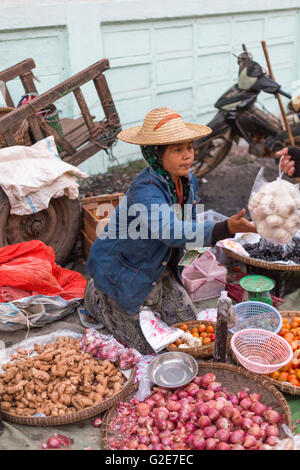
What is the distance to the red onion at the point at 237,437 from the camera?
2.32 metres

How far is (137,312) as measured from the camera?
3.13m

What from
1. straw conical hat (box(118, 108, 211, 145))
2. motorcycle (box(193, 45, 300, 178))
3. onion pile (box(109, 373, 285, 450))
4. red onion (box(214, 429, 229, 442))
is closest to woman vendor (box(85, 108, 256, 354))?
straw conical hat (box(118, 108, 211, 145))

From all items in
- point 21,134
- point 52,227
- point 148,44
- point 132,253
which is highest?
point 148,44

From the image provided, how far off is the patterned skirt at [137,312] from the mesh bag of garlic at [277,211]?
3.11 feet

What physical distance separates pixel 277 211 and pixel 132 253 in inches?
40.3

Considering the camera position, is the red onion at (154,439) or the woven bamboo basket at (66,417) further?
the woven bamboo basket at (66,417)

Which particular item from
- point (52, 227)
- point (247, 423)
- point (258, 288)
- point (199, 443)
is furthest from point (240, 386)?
point (52, 227)

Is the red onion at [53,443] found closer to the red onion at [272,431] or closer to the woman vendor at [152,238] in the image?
the woman vendor at [152,238]

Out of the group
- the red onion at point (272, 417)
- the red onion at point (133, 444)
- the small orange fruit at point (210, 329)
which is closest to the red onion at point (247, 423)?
the red onion at point (272, 417)

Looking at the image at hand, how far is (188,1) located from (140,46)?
3.44 ft

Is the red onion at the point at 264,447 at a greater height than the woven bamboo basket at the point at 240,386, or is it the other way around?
the red onion at the point at 264,447

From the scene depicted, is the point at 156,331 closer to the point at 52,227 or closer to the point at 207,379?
the point at 207,379

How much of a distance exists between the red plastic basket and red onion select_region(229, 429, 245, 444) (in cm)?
50
